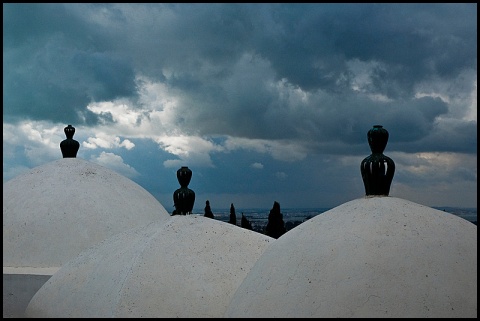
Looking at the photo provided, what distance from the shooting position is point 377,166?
685cm

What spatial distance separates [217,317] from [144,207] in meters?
6.28

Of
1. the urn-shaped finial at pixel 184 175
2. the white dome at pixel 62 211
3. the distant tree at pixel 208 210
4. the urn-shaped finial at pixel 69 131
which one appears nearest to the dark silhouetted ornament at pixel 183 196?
the urn-shaped finial at pixel 184 175

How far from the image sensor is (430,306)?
5.61m

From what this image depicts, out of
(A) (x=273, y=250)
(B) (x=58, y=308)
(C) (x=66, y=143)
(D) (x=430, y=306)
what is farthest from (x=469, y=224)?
(C) (x=66, y=143)

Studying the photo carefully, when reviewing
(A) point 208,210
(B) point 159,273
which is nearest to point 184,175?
(B) point 159,273

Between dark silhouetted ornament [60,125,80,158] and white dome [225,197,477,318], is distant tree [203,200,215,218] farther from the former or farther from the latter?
white dome [225,197,477,318]

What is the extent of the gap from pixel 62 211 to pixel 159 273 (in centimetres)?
518

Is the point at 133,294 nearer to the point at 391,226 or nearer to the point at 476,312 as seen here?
the point at 391,226

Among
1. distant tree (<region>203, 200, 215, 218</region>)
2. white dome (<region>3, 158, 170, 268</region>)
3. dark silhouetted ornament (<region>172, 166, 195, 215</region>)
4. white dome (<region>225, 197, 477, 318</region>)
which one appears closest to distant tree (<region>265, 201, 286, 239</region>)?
distant tree (<region>203, 200, 215, 218</region>)

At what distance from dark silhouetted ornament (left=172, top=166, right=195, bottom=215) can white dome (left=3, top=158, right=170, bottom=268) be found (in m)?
2.52

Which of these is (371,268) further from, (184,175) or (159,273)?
(184,175)

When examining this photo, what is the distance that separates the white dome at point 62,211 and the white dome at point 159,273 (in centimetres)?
260

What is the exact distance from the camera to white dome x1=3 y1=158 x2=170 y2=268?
12.2 m

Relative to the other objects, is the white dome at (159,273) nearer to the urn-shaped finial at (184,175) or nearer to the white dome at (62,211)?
the urn-shaped finial at (184,175)
